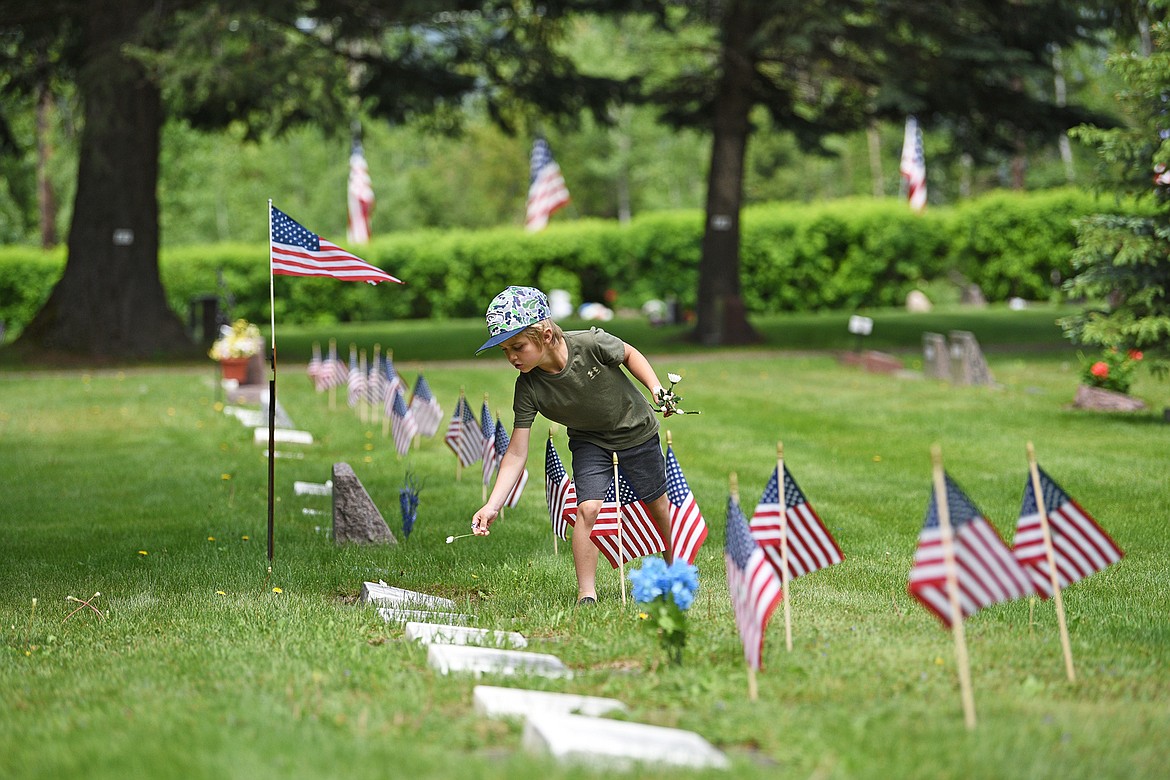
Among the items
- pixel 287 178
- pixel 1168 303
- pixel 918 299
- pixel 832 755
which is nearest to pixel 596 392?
pixel 832 755

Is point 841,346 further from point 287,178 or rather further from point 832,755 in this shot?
point 287,178

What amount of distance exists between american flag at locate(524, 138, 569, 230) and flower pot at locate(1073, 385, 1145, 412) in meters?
15.0

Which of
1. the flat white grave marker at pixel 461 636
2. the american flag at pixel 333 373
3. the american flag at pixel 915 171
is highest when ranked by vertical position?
the american flag at pixel 915 171

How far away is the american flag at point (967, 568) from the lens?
4.61 metres

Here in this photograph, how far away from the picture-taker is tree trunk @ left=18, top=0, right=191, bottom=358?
77.4 ft

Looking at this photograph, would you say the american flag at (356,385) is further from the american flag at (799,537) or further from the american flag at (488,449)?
the american flag at (799,537)

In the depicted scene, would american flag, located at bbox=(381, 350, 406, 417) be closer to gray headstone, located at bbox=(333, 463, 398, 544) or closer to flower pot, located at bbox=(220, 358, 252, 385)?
gray headstone, located at bbox=(333, 463, 398, 544)

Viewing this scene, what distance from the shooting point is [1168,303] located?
1427 cm

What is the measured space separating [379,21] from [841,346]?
1119 cm

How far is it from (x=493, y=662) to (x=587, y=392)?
5.30ft

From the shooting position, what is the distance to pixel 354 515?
27.7 ft

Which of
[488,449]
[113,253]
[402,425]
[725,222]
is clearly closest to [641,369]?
[488,449]

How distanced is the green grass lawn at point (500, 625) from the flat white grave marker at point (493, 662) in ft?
0.34

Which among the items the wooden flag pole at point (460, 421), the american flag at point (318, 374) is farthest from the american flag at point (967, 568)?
the american flag at point (318, 374)
